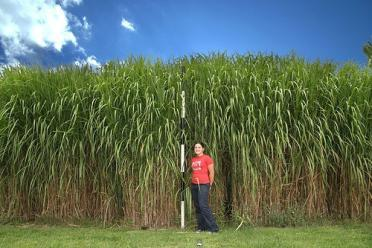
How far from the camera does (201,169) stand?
7.57 metres

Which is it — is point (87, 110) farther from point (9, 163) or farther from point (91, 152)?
point (9, 163)

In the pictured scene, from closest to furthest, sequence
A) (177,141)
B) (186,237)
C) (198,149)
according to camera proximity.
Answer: (186,237), (198,149), (177,141)

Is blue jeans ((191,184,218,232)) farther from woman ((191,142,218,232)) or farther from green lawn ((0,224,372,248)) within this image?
green lawn ((0,224,372,248))

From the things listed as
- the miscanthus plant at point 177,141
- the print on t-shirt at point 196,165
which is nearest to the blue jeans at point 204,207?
the print on t-shirt at point 196,165

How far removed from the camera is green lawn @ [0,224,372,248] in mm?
6769

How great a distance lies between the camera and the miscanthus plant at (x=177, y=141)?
7.98 metres

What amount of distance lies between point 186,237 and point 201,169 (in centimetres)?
97

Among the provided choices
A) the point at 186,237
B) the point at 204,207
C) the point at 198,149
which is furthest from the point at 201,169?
the point at 186,237

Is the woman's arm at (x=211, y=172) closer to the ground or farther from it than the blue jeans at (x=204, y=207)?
farther from it

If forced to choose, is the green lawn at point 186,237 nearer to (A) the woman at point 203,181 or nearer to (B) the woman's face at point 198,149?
(A) the woman at point 203,181

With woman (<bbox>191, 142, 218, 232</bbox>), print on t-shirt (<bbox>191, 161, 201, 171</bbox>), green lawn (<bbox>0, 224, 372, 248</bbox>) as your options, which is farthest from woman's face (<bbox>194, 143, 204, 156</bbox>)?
green lawn (<bbox>0, 224, 372, 248</bbox>)

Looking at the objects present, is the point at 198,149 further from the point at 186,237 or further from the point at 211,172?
the point at 186,237

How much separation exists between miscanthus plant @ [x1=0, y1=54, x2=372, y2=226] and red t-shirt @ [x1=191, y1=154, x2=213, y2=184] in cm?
42

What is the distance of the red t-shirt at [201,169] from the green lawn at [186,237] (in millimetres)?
743
